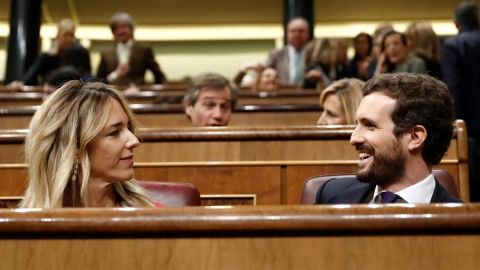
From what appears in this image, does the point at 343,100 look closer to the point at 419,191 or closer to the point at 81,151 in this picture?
the point at 419,191

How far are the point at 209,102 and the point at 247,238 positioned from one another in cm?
176

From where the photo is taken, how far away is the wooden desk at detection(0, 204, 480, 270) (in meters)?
0.95

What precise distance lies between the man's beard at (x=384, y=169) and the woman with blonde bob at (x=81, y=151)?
47 centimetres

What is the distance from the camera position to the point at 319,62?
3893 millimetres

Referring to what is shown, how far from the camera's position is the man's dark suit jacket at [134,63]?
14.1 feet

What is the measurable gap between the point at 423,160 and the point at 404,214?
681 millimetres

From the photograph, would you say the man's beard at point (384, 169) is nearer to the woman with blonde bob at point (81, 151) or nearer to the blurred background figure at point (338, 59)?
the woman with blonde bob at point (81, 151)

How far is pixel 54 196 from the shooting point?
61.0 inches

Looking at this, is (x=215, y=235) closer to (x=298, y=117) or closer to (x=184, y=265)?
(x=184, y=265)

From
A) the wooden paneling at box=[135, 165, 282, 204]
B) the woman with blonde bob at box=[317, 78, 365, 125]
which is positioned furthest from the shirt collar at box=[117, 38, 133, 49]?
the wooden paneling at box=[135, 165, 282, 204]

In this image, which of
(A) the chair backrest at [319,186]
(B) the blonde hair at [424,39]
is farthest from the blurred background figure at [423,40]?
(A) the chair backrest at [319,186]

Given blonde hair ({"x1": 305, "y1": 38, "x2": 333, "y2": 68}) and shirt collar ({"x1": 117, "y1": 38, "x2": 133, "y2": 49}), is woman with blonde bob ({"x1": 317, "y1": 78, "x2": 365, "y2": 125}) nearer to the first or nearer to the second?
blonde hair ({"x1": 305, "y1": 38, "x2": 333, "y2": 68})

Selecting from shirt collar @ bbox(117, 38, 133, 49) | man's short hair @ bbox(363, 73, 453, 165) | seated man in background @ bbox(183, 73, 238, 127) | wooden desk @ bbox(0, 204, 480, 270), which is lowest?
wooden desk @ bbox(0, 204, 480, 270)

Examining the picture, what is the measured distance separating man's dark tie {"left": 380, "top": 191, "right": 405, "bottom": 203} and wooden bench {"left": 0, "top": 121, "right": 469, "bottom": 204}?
0.62m
